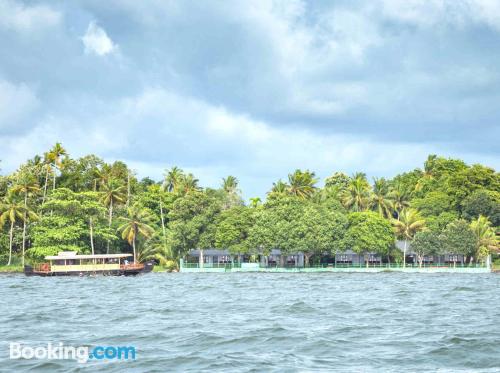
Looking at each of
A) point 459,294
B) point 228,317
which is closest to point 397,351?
point 228,317

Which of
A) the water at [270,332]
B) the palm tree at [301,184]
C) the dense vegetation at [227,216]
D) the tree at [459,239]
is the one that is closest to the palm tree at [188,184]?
the dense vegetation at [227,216]

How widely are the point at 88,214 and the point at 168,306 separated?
202 feet

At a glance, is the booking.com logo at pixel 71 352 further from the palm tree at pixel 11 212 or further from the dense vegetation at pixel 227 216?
the palm tree at pixel 11 212

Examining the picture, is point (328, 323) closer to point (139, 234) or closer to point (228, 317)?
point (228, 317)

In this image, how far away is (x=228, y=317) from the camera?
28.5 metres

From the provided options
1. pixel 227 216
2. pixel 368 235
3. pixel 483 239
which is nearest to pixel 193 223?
pixel 227 216

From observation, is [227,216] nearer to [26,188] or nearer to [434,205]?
[26,188]

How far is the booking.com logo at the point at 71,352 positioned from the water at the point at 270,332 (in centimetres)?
39

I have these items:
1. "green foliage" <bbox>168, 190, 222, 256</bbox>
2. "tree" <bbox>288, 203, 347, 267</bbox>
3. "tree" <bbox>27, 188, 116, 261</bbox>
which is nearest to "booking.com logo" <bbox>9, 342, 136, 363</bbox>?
"tree" <bbox>27, 188, 116, 261</bbox>

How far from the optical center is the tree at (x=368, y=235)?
3600 inches

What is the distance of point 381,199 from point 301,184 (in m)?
13.7

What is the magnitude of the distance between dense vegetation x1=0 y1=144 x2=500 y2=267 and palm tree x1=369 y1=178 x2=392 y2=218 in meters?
0.19

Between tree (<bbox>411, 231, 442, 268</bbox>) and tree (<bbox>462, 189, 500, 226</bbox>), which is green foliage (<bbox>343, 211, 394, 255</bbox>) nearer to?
tree (<bbox>411, 231, 442, 268</bbox>)

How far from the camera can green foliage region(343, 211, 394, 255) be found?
300 ft
